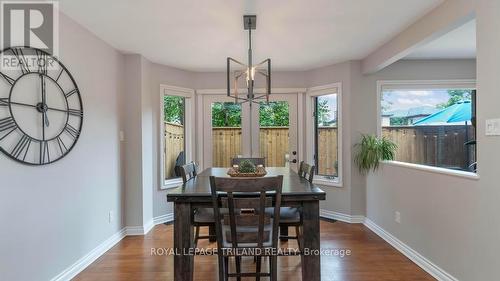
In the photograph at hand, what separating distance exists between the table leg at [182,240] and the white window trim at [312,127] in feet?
9.60

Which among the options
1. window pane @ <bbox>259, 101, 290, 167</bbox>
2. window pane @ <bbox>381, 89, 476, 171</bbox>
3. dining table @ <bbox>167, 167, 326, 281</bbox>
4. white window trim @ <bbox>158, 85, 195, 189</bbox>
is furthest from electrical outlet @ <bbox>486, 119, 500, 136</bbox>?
white window trim @ <bbox>158, 85, 195, 189</bbox>

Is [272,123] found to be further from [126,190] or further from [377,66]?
[126,190]

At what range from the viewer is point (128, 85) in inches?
154

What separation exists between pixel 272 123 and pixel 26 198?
350 centimetres

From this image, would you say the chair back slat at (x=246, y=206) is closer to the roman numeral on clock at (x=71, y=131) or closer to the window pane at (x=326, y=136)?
the roman numeral on clock at (x=71, y=131)

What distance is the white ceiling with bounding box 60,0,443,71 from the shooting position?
2520mm

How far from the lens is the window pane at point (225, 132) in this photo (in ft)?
16.4

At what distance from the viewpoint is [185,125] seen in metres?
4.92

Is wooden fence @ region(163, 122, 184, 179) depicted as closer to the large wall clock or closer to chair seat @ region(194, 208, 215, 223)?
the large wall clock

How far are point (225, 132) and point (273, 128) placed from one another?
2.57ft

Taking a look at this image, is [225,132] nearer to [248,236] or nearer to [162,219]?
[162,219]

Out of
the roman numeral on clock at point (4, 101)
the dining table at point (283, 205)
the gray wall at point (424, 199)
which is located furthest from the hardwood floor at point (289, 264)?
the roman numeral on clock at point (4, 101)

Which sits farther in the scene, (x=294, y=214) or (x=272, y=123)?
(x=272, y=123)

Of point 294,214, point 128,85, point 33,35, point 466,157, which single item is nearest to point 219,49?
point 128,85
